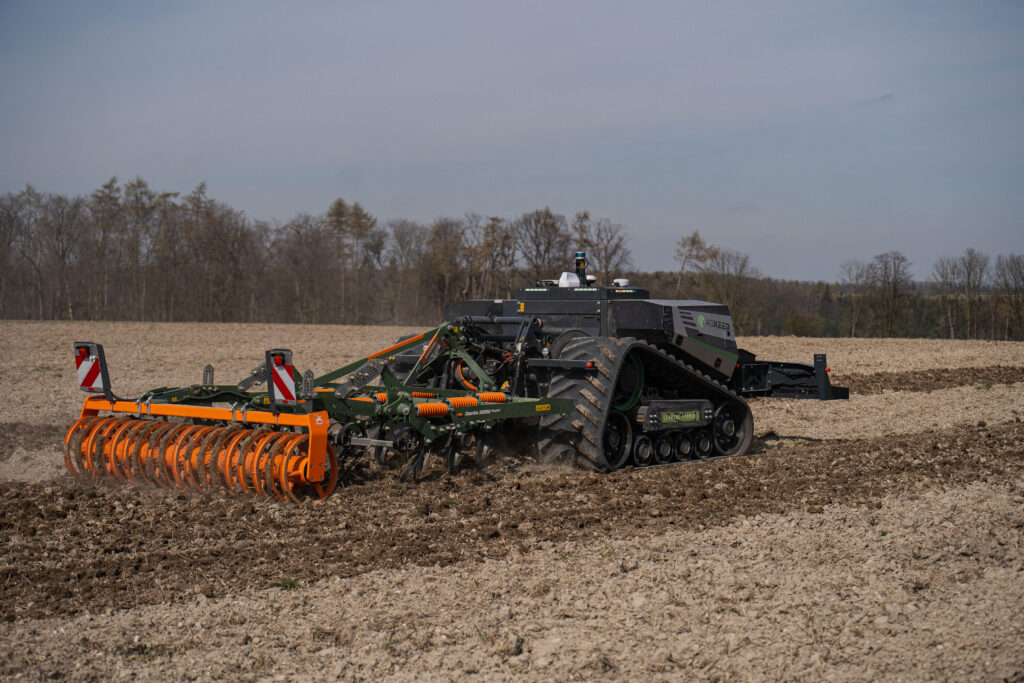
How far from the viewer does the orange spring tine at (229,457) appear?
7234 mm

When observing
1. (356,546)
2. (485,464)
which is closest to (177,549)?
(356,546)

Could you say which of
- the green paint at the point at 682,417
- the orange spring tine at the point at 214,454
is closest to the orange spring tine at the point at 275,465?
the orange spring tine at the point at 214,454

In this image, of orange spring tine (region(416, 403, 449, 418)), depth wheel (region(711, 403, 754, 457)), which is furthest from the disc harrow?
depth wheel (region(711, 403, 754, 457))

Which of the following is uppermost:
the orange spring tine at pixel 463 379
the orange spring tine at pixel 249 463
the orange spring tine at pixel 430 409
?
the orange spring tine at pixel 463 379

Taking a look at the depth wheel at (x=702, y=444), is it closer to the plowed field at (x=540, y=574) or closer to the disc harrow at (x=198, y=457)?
the plowed field at (x=540, y=574)

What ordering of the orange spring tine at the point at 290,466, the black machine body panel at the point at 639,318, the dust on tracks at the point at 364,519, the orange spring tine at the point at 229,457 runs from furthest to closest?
the black machine body panel at the point at 639,318, the orange spring tine at the point at 229,457, the orange spring tine at the point at 290,466, the dust on tracks at the point at 364,519

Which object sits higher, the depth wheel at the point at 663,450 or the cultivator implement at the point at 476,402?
the cultivator implement at the point at 476,402

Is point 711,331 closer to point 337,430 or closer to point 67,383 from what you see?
point 337,430

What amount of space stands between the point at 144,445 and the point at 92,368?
3.73 feet

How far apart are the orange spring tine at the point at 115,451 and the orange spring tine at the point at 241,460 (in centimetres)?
125

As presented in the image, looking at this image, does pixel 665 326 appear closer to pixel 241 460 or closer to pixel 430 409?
pixel 430 409

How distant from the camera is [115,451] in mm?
7871

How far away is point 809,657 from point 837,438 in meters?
8.05

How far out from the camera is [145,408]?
26.3 feet
